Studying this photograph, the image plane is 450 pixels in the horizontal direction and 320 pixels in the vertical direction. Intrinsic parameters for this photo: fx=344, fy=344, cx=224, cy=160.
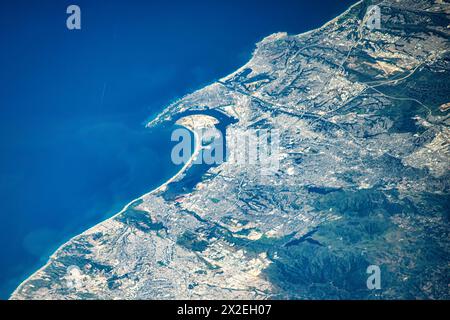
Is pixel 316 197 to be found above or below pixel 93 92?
below

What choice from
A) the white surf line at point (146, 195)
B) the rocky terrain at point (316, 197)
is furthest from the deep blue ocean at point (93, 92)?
the rocky terrain at point (316, 197)

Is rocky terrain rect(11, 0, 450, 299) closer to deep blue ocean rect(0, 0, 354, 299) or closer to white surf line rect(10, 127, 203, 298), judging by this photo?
white surf line rect(10, 127, 203, 298)

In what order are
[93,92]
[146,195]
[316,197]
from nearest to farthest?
[316,197] < [146,195] < [93,92]

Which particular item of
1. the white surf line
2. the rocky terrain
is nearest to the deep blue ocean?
the white surf line

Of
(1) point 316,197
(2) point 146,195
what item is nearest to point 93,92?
(2) point 146,195

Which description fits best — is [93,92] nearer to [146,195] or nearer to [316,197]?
[146,195]

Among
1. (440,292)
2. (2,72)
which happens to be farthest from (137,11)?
(440,292)

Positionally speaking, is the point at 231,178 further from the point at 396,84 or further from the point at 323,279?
the point at 396,84

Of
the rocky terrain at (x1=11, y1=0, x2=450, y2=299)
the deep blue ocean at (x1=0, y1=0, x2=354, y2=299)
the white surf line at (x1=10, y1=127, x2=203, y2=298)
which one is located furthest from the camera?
the deep blue ocean at (x1=0, y1=0, x2=354, y2=299)

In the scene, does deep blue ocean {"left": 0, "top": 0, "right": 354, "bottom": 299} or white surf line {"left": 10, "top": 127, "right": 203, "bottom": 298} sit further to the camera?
deep blue ocean {"left": 0, "top": 0, "right": 354, "bottom": 299}
